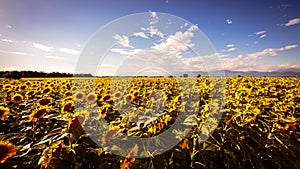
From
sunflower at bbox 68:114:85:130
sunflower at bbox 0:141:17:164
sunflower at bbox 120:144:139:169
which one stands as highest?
sunflower at bbox 68:114:85:130

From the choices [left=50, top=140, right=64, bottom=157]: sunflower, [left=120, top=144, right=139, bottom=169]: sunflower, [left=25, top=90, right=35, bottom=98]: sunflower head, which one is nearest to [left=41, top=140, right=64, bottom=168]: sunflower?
[left=50, top=140, right=64, bottom=157]: sunflower

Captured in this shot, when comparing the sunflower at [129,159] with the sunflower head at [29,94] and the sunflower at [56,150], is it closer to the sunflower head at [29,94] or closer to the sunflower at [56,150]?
the sunflower at [56,150]

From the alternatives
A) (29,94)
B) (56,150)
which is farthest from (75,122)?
(29,94)

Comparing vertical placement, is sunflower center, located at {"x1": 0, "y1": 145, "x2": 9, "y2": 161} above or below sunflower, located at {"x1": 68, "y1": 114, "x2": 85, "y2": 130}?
below

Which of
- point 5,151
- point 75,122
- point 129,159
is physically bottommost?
point 129,159

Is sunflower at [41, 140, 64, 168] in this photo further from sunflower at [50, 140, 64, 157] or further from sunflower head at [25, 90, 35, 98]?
sunflower head at [25, 90, 35, 98]

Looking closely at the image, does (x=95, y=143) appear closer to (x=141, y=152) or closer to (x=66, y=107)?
(x=141, y=152)

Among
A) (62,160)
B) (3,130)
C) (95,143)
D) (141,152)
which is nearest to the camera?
(62,160)

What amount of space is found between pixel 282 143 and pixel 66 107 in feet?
10.5

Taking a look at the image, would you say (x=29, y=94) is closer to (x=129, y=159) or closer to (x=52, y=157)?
(x=52, y=157)

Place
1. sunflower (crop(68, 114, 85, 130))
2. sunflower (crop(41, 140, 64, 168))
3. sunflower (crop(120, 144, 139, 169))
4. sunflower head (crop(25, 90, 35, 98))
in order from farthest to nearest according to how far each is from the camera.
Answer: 1. sunflower head (crop(25, 90, 35, 98))
2. sunflower (crop(68, 114, 85, 130))
3. sunflower (crop(120, 144, 139, 169))
4. sunflower (crop(41, 140, 64, 168))

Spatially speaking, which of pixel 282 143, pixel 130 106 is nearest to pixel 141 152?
pixel 282 143

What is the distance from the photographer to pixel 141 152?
211 cm

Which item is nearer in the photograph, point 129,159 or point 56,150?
point 56,150
